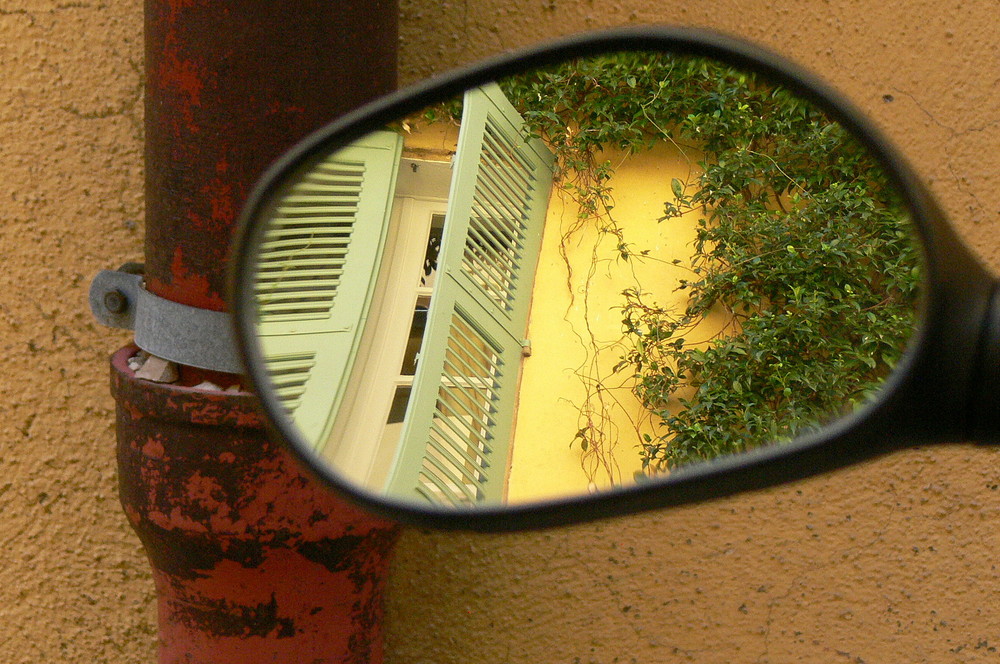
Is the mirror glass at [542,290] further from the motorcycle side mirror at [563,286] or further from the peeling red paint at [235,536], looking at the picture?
the peeling red paint at [235,536]

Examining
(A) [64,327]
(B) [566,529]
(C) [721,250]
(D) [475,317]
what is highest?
(C) [721,250]

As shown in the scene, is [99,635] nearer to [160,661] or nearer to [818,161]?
[160,661]

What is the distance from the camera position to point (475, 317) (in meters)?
0.68

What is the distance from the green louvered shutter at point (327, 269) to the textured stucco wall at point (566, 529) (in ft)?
1.63

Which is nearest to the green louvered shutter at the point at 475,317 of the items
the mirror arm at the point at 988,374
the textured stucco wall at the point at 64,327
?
the mirror arm at the point at 988,374

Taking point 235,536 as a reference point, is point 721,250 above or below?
above

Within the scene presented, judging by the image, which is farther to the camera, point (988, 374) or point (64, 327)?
point (64, 327)

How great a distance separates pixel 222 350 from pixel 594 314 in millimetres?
368

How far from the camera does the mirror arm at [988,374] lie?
→ 1.24 feet

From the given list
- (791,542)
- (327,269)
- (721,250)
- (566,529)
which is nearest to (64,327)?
(327,269)

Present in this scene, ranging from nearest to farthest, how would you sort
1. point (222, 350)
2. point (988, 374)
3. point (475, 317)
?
1. point (988, 374)
2. point (475, 317)
3. point (222, 350)

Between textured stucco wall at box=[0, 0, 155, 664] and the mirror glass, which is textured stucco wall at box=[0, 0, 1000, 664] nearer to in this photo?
textured stucco wall at box=[0, 0, 155, 664]

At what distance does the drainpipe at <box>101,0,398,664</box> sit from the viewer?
79cm

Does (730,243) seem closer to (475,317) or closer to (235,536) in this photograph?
(475,317)
